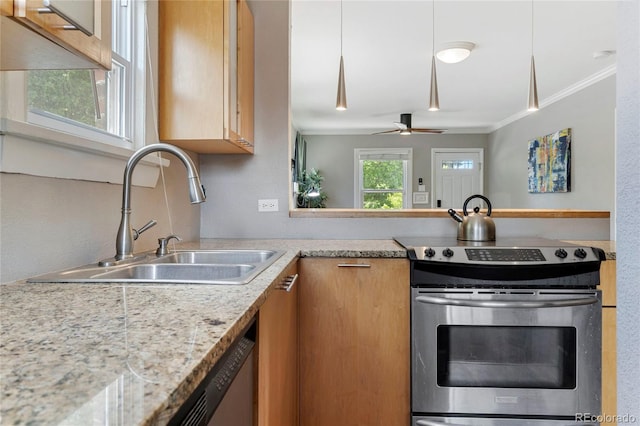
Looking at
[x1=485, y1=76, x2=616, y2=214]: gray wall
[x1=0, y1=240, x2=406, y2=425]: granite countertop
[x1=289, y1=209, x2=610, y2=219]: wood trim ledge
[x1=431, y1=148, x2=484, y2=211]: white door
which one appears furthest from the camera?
[x1=431, y1=148, x2=484, y2=211]: white door

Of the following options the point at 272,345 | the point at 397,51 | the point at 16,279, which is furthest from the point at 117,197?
the point at 397,51

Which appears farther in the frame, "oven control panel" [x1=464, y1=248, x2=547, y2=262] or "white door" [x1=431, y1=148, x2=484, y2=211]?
"white door" [x1=431, y1=148, x2=484, y2=211]

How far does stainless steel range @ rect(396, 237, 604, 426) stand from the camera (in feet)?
5.46

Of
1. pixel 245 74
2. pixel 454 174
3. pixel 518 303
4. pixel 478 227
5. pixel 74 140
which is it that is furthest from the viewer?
pixel 454 174

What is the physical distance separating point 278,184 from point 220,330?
1768 millimetres

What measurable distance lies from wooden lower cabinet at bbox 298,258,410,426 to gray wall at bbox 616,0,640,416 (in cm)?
107

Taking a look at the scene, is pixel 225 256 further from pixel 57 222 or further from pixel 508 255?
pixel 508 255

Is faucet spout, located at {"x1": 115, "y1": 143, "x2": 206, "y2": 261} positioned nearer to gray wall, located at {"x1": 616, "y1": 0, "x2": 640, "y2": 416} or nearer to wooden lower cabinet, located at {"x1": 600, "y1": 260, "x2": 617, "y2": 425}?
gray wall, located at {"x1": 616, "y1": 0, "x2": 640, "y2": 416}

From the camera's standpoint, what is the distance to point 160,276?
4.66 feet

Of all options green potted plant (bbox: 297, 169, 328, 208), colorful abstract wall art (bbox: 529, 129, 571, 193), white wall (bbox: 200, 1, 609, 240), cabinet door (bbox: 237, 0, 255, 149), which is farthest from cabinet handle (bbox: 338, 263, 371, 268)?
green potted plant (bbox: 297, 169, 328, 208)

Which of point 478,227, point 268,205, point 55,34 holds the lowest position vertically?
point 478,227

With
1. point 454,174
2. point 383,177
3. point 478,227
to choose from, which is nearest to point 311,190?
point 383,177

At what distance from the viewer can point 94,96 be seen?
1.46 meters

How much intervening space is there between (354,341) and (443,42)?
2982 millimetres
